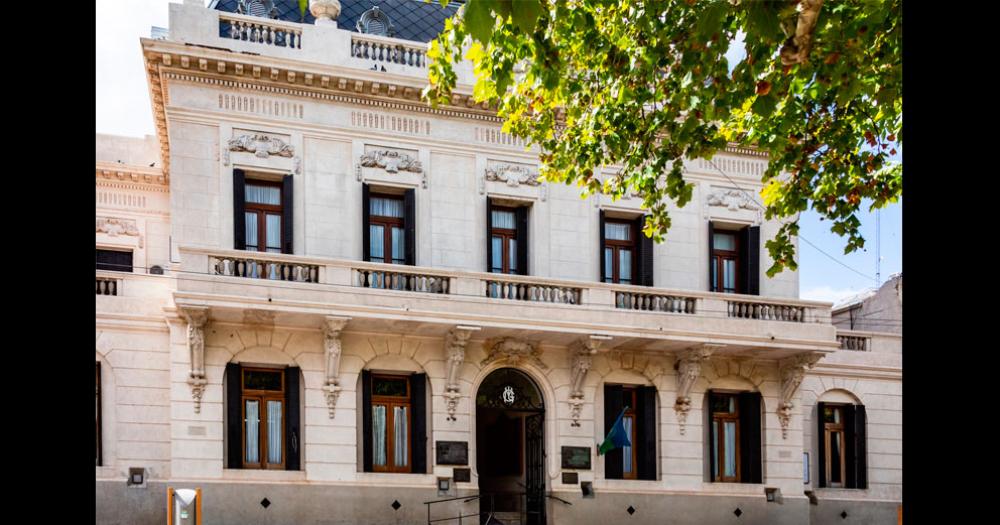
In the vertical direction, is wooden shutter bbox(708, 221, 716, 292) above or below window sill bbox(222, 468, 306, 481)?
above

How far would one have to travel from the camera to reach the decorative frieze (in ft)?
71.7

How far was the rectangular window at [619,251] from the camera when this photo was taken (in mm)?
21266

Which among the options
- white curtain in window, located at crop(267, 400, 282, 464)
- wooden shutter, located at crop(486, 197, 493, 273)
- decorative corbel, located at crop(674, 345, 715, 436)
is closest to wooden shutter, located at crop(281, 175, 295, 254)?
white curtain in window, located at crop(267, 400, 282, 464)

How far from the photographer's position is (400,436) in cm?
1906

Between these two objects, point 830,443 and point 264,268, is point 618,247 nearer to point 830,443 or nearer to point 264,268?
point 830,443

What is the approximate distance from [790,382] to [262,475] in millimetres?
11788

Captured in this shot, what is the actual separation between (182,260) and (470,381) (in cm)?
616

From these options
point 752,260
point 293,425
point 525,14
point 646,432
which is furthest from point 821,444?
point 525,14

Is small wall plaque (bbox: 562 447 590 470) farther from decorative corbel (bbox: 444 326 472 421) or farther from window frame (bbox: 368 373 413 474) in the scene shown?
window frame (bbox: 368 373 413 474)

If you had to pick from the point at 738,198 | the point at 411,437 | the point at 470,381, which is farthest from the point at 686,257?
the point at 411,437

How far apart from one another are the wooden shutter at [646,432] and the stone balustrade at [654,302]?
72.5 inches

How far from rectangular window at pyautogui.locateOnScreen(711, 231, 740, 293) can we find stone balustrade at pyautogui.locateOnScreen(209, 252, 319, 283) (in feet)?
30.6

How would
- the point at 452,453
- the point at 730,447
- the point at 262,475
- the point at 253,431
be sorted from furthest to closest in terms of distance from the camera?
the point at 730,447, the point at 452,453, the point at 253,431, the point at 262,475

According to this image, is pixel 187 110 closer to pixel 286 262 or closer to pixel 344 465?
pixel 286 262
